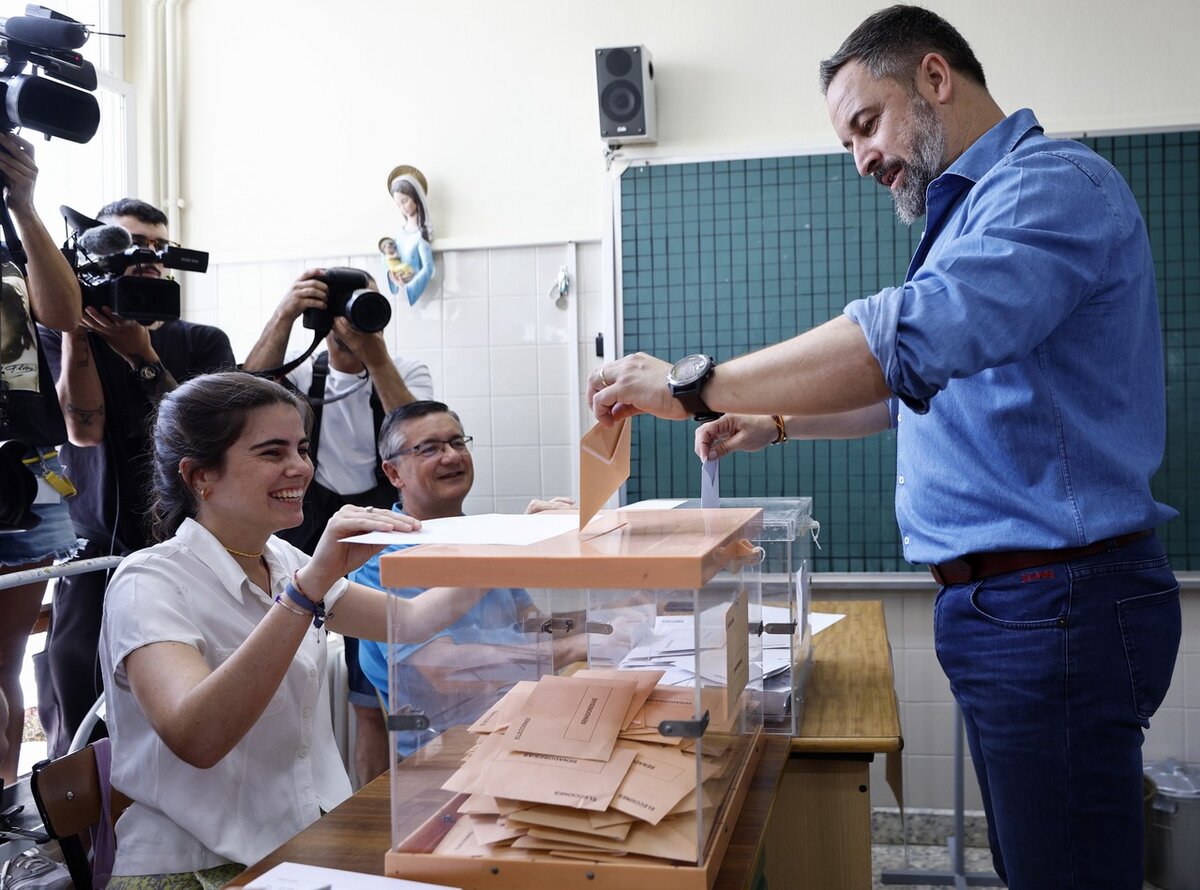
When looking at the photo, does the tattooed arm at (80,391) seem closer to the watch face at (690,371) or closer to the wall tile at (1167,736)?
the watch face at (690,371)

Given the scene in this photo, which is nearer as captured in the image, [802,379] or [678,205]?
[802,379]

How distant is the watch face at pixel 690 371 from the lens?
1.16 meters

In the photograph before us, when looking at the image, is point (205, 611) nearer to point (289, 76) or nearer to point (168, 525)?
point (168, 525)

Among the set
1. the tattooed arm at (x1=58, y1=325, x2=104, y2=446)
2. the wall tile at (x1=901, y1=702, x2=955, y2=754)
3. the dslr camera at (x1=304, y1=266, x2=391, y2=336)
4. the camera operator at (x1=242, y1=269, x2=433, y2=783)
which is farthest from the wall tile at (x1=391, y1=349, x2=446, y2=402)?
the wall tile at (x1=901, y1=702, x2=955, y2=754)

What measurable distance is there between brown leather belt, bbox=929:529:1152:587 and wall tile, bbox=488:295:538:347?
2.42m

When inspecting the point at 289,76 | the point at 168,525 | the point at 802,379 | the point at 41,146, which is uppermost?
the point at 289,76

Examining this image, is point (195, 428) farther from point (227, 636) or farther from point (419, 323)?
point (419, 323)

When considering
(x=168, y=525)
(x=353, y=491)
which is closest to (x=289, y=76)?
(x=353, y=491)

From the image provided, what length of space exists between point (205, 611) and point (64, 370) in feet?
3.86

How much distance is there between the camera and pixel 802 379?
44.3 inches

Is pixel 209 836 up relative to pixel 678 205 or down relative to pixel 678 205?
down

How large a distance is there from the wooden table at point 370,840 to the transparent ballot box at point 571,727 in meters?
0.03

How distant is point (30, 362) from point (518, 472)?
186cm

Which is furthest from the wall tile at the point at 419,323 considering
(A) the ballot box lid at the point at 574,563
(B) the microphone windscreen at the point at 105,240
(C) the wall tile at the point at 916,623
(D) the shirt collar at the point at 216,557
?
(A) the ballot box lid at the point at 574,563
